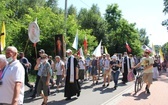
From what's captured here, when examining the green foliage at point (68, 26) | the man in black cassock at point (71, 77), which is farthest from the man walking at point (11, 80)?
the green foliage at point (68, 26)

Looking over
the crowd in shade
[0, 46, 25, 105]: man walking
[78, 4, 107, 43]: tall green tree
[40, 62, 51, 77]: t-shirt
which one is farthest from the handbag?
[78, 4, 107, 43]: tall green tree

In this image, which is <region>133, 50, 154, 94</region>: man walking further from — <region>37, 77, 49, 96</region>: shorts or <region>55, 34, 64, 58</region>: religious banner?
<region>55, 34, 64, 58</region>: religious banner

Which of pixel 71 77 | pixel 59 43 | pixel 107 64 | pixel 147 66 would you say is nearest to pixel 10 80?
pixel 71 77

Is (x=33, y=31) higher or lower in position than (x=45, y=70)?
higher

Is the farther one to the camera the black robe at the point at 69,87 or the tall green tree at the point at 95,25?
the tall green tree at the point at 95,25

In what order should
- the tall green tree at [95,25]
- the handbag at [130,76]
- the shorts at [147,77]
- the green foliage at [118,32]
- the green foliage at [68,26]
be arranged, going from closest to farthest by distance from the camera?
the shorts at [147,77], the handbag at [130,76], the green foliage at [68,26], the tall green tree at [95,25], the green foliage at [118,32]

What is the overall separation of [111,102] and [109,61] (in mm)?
5497

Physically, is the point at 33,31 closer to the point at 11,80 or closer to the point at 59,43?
the point at 59,43

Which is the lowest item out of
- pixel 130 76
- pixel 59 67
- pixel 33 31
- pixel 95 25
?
pixel 130 76

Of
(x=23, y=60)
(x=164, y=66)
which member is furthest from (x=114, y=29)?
(x=23, y=60)

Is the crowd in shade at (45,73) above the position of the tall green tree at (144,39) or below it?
below

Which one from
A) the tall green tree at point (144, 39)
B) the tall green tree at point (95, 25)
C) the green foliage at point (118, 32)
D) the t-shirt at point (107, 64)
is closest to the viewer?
the t-shirt at point (107, 64)

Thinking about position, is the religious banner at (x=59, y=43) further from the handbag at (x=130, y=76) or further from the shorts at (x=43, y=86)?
the shorts at (x=43, y=86)

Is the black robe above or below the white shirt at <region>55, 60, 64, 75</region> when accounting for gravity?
below
